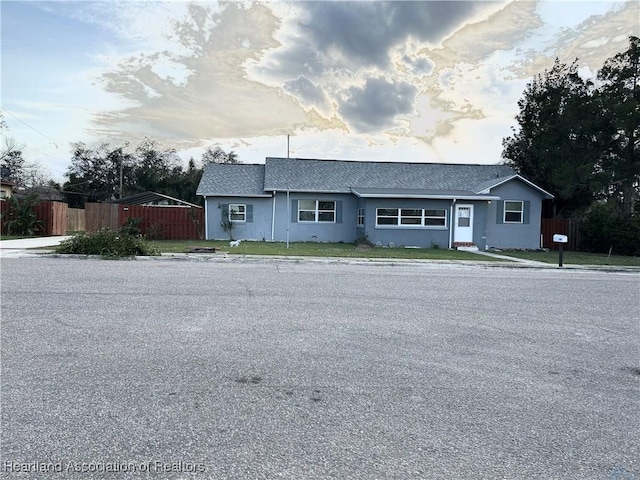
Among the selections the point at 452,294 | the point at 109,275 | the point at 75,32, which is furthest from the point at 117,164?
the point at 452,294

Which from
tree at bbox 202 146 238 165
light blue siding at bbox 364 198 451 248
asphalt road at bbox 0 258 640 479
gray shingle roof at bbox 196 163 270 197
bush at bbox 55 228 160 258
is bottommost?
asphalt road at bbox 0 258 640 479

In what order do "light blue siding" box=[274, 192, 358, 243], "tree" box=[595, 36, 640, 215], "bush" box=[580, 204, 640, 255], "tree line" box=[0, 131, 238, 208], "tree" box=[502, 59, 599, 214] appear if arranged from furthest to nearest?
"tree line" box=[0, 131, 238, 208], "tree" box=[502, 59, 599, 214], "light blue siding" box=[274, 192, 358, 243], "tree" box=[595, 36, 640, 215], "bush" box=[580, 204, 640, 255]

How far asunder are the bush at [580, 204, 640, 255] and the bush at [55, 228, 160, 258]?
75.3 ft

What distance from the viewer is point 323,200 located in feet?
83.4

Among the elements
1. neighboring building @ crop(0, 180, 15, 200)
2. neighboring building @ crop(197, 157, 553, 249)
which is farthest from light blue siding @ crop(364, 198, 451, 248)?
neighboring building @ crop(0, 180, 15, 200)

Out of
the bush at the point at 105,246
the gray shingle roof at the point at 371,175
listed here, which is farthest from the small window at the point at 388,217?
the bush at the point at 105,246

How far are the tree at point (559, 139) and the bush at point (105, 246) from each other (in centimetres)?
2386

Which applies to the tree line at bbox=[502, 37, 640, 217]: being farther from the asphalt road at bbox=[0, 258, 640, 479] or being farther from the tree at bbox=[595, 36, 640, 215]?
the asphalt road at bbox=[0, 258, 640, 479]

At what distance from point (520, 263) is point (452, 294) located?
346 inches

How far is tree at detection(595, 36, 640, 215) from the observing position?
23297 mm

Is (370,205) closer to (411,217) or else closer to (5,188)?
(411,217)

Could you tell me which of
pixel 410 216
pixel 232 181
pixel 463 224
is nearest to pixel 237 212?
pixel 232 181

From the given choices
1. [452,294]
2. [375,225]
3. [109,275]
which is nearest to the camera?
[452,294]

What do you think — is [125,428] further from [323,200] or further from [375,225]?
[323,200]
